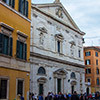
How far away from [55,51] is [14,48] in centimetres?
1451

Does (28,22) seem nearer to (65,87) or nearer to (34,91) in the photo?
(34,91)

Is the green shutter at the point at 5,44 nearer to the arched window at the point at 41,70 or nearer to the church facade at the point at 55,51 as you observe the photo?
the church facade at the point at 55,51

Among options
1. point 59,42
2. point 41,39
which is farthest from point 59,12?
point 41,39

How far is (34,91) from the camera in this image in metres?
25.5

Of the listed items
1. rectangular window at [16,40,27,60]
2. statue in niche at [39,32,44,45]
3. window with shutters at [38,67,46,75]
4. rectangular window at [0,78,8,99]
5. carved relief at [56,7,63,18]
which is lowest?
rectangular window at [0,78,8,99]

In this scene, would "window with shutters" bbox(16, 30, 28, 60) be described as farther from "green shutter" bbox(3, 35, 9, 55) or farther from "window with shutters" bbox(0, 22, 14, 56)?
"green shutter" bbox(3, 35, 9, 55)

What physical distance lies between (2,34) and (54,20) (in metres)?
17.1

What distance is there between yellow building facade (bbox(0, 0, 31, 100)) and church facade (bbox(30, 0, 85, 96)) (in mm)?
7411

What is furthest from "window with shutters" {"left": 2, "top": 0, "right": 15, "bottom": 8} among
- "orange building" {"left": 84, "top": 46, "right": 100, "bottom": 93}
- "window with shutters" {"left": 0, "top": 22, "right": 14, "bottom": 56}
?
"orange building" {"left": 84, "top": 46, "right": 100, "bottom": 93}

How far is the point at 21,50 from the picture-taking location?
17875 mm

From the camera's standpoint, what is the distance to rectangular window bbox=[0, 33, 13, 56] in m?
15.4

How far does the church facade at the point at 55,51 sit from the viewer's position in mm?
26797

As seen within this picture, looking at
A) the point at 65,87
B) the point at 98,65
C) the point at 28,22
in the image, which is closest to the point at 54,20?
the point at 65,87

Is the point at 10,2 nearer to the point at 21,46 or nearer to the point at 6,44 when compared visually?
the point at 6,44
